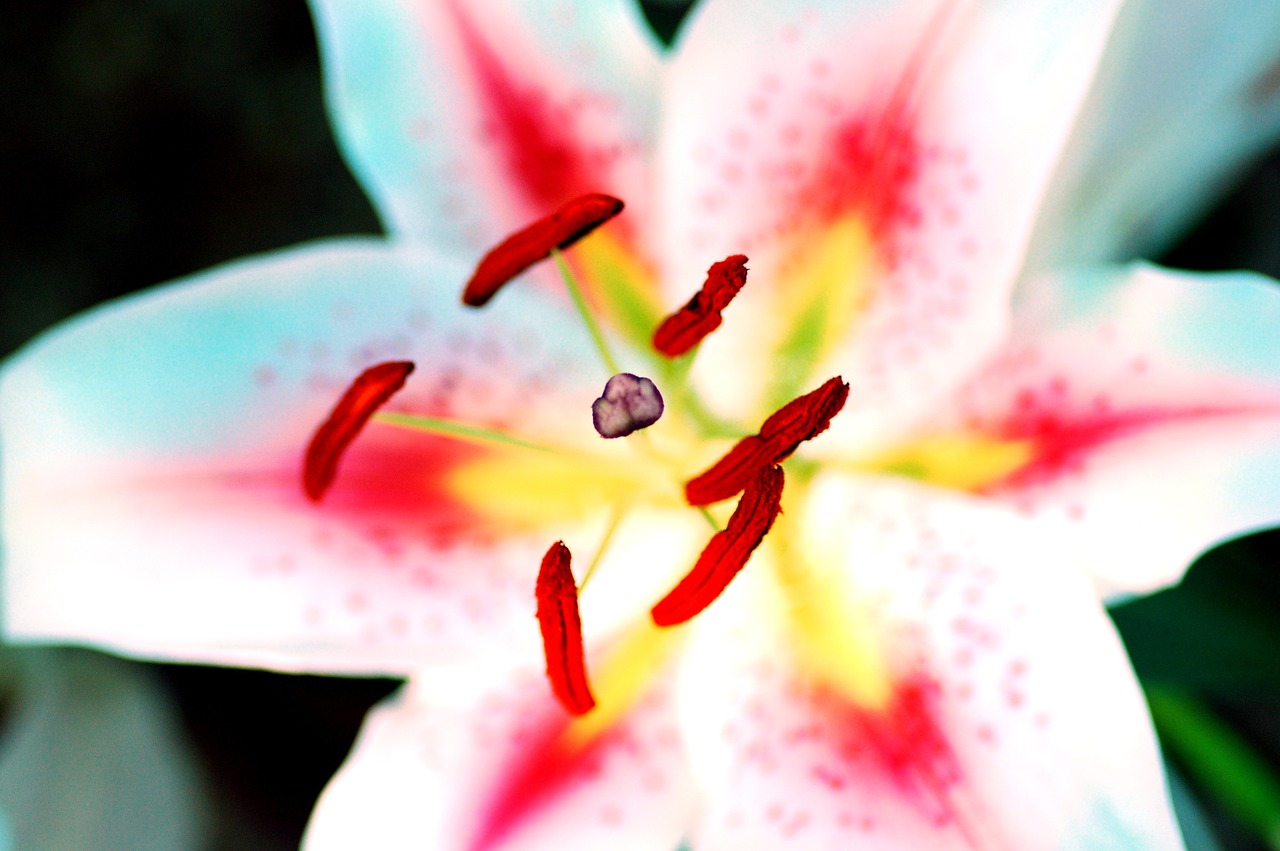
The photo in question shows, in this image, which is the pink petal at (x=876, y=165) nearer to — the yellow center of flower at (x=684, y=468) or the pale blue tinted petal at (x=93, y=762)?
the yellow center of flower at (x=684, y=468)

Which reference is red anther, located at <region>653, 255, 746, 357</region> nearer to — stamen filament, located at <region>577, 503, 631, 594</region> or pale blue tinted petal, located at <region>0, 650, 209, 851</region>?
stamen filament, located at <region>577, 503, 631, 594</region>

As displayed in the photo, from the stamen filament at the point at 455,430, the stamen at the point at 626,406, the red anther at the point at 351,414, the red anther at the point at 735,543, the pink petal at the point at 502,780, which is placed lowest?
the pink petal at the point at 502,780

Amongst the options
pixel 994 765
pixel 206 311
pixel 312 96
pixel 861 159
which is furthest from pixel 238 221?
pixel 994 765

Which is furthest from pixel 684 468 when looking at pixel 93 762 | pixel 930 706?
pixel 93 762

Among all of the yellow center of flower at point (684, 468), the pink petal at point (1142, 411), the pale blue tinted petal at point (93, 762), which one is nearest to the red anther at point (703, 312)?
the yellow center of flower at point (684, 468)

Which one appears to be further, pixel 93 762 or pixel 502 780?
pixel 93 762

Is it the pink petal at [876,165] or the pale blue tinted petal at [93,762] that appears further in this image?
the pale blue tinted petal at [93,762]

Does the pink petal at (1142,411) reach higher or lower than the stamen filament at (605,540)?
lower

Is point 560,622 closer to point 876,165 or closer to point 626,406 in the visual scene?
point 626,406
